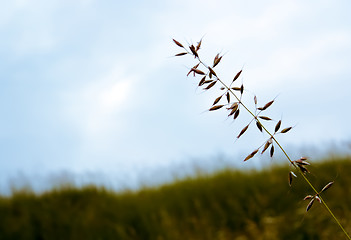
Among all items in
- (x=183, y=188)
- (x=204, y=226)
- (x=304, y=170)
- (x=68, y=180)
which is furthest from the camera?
(x=68, y=180)

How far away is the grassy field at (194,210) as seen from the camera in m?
5.04

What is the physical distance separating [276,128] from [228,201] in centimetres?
478

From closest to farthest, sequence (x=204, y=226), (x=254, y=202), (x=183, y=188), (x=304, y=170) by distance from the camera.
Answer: (x=304, y=170), (x=204, y=226), (x=254, y=202), (x=183, y=188)

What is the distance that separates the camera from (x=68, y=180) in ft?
24.8

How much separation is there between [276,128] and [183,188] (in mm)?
5619

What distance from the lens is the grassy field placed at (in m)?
5.04

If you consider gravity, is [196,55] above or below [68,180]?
below

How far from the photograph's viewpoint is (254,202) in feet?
18.7

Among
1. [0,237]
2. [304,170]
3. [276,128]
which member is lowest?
[304,170]

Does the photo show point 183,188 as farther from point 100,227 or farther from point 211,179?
point 100,227

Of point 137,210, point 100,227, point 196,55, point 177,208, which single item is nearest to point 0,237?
point 100,227

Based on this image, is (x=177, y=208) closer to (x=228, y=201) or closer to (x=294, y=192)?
(x=228, y=201)

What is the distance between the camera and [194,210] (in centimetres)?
604

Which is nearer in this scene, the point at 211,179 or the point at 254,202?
the point at 254,202
